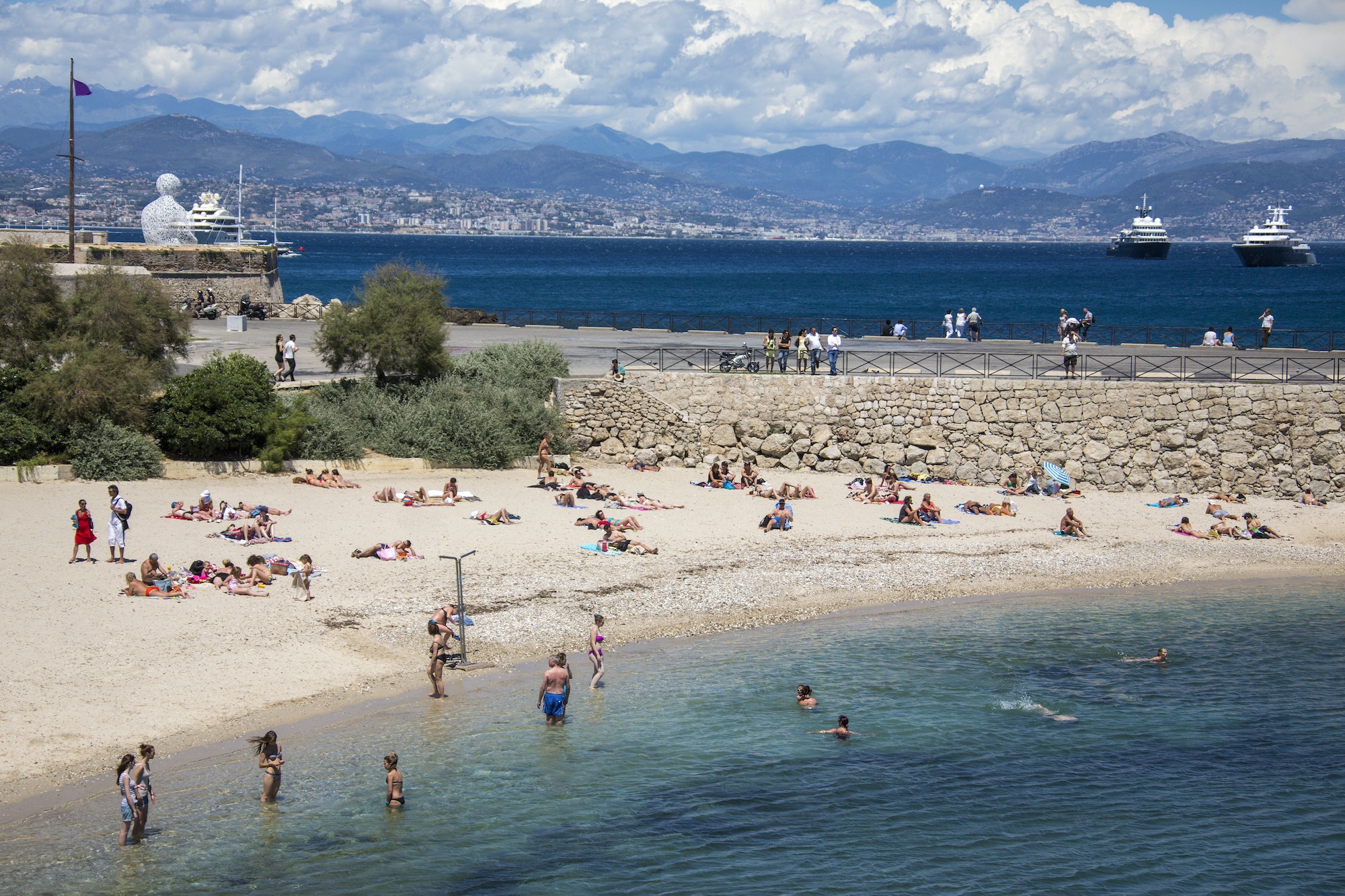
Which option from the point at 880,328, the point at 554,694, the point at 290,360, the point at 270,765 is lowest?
the point at 270,765

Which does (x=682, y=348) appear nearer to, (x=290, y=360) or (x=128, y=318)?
(x=290, y=360)

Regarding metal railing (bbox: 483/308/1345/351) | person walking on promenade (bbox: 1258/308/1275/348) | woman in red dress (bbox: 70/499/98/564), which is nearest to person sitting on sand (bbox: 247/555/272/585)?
woman in red dress (bbox: 70/499/98/564)

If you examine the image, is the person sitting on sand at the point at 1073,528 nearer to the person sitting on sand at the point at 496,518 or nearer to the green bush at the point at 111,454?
the person sitting on sand at the point at 496,518

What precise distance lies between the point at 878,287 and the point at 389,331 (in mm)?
78478

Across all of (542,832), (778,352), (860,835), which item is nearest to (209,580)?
(542,832)

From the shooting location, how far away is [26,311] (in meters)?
24.7

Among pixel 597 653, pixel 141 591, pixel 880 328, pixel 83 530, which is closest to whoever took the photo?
pixel 597 653

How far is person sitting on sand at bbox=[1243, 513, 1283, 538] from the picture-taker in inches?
946

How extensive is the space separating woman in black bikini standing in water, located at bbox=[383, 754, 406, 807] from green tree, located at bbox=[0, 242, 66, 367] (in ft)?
55.0

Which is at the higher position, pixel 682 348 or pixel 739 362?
pixel 682 348

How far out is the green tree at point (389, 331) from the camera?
28.6 meters

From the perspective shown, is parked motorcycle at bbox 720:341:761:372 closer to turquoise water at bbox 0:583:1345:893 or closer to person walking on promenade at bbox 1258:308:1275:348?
turquoise water at bbox 0:583:1345:893

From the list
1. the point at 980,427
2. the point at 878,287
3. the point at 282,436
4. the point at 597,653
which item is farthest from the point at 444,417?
the point at 878,287

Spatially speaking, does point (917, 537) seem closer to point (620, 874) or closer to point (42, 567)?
point (620, 874)
